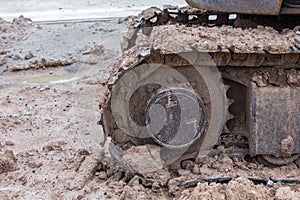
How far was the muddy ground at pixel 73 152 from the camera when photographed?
3641 millimetres

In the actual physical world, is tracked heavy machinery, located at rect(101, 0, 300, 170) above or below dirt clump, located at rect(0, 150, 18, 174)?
above

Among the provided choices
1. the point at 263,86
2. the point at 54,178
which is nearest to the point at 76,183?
the point at 54,178

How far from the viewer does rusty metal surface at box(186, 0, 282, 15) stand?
3.80 meters

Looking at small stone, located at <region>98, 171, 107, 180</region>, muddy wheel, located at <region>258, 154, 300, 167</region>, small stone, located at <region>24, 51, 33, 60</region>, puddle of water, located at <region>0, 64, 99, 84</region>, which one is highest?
small stone, located at <region>24, 51, 33, 60</region>

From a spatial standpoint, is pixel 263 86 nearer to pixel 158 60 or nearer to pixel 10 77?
pixel 158 60

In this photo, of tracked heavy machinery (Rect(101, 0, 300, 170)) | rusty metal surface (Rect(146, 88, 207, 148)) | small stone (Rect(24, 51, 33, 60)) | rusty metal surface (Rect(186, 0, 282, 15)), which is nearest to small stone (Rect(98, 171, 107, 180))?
tracked heavy machinery (Rect(101, 0, 300, 170))

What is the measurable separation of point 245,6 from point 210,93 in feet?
2.60

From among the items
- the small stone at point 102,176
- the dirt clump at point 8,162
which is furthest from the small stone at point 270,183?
the dirt clump at point 8,162

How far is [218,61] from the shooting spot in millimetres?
3596

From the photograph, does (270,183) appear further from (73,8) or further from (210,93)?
(73,8)

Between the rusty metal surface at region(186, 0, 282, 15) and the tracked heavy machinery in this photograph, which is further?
the rusty metal surface at region(186, 0, 282, 15)

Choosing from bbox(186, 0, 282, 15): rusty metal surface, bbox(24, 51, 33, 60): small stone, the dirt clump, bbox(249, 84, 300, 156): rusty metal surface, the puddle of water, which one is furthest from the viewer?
bbox(24, 51, 33, 60): small stone

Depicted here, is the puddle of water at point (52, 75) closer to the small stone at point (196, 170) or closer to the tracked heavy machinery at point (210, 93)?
the tracked heavy machinery at point (210, 93)

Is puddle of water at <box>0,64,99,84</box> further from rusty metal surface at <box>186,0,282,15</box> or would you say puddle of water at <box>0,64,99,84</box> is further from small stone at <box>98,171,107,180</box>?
rusty metal surface at <box>186,0,282,15</box>
